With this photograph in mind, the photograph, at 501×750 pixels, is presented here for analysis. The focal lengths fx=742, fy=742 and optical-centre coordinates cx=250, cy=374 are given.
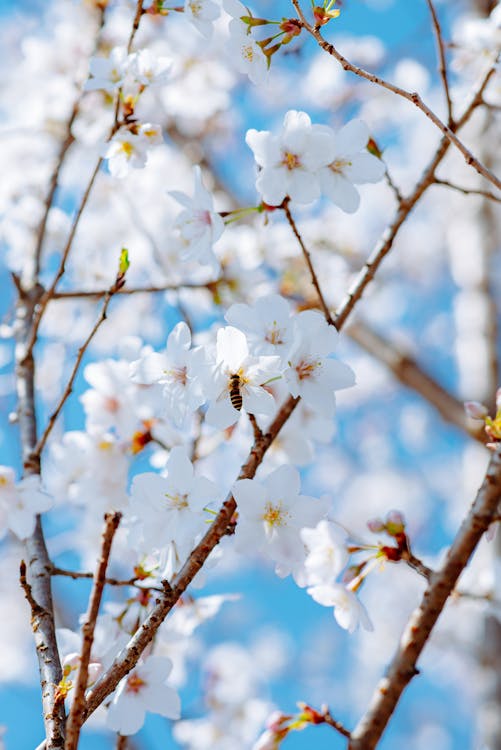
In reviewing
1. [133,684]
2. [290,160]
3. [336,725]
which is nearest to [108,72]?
[290,160]

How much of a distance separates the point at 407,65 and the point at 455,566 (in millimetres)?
2960

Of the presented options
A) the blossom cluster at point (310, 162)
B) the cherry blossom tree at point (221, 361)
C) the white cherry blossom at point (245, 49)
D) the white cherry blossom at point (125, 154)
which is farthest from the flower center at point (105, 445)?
the white cherry blossom at point (245, 49)

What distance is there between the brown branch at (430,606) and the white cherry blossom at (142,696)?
31 cm

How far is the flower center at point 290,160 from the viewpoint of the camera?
3.88 ft

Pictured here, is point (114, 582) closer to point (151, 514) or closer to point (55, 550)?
point (151, 514)

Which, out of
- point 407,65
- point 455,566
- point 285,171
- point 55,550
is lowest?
point 455,566

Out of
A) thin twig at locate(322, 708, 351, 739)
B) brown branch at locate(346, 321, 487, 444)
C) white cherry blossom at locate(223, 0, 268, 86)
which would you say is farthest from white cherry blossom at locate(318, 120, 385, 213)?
brown branch at locate(346, 321, 487, 444)

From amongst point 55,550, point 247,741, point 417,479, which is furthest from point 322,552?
point 417,479

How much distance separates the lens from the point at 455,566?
1236 mm

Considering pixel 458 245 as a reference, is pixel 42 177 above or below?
below

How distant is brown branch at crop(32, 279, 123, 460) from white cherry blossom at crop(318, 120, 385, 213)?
39cm

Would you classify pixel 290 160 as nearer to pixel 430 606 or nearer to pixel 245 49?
pixel 245 49

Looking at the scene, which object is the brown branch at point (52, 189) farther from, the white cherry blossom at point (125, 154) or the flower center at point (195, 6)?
the flower center at point (195, 6)

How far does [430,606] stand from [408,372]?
187cm
